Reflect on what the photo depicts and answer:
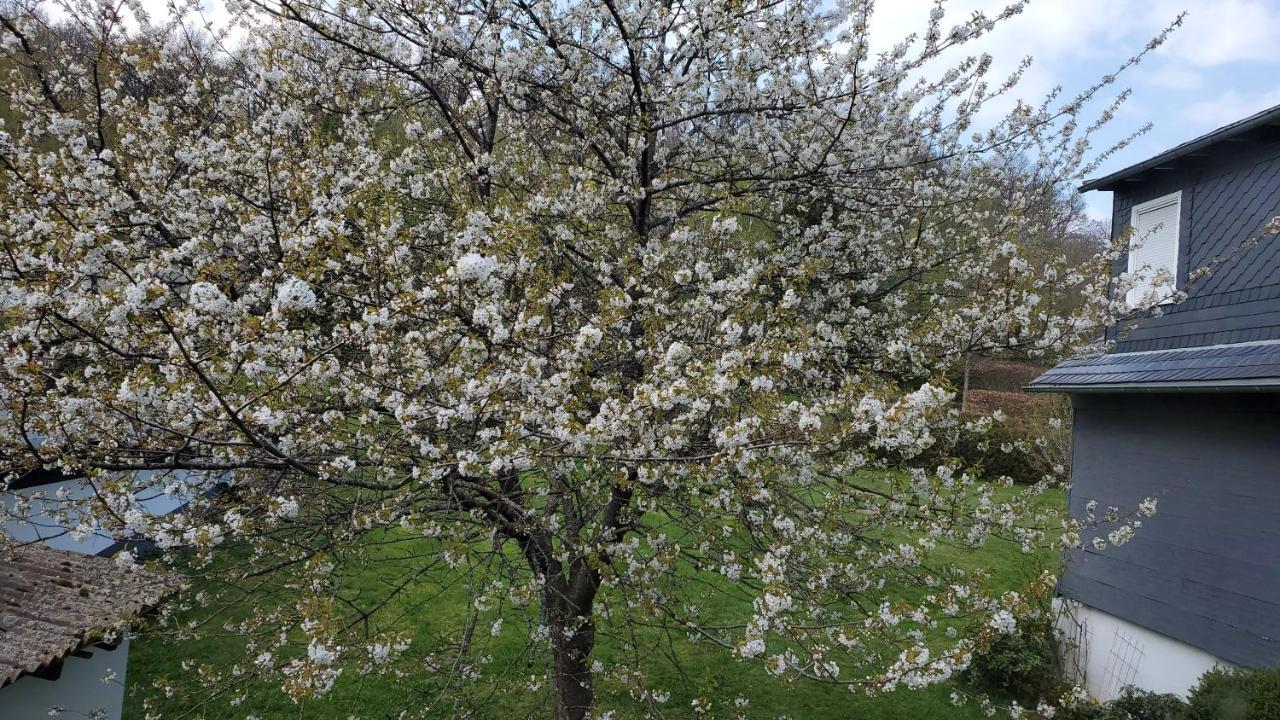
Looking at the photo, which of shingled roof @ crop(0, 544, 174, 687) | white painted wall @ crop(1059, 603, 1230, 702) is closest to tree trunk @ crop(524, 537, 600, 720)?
shingled roof @ crop(0, 544, 174, 687)

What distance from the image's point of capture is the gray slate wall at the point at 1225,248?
6328mm

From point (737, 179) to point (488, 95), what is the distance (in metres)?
2.01

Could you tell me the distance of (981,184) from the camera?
6.13m

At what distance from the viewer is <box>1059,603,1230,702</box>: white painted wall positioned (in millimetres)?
6371

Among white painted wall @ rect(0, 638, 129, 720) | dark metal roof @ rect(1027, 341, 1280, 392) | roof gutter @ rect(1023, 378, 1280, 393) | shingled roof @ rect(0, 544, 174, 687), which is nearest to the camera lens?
shingled roof @ rect(0, 544, 174, 687)

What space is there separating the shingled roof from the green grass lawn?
3.70 feet

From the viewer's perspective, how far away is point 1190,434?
6633mm

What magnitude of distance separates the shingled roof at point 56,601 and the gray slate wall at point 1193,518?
27.4ft

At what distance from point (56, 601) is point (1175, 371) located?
30.9ft

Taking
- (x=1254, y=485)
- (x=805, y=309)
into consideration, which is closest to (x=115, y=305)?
(x=805, y=309)

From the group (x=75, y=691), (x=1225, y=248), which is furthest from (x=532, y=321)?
(x=1225, y=248)

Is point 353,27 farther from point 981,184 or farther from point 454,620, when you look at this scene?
Answer: point 454,620

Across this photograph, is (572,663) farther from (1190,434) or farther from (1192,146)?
(1192,146)

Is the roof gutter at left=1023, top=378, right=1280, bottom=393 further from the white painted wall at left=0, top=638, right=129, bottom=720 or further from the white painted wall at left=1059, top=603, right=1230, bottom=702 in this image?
the white painted wall at left=0, top=638, right=129, bottom=720
